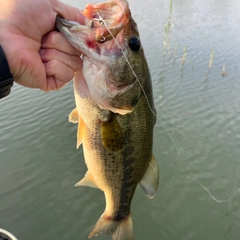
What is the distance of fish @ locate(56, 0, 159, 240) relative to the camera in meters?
1.67

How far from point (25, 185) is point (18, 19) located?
388 centimetres

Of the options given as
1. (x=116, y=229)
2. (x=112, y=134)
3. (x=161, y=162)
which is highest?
(x=112, y=134)

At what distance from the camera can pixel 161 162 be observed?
17.5 feet

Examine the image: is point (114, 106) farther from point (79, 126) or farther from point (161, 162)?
point (161, 162)

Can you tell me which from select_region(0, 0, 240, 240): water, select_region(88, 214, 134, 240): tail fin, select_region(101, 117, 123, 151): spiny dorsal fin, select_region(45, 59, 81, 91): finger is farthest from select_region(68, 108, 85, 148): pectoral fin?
select_region(0, 0, 240, 240): water

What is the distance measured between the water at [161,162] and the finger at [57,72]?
291 centimetres

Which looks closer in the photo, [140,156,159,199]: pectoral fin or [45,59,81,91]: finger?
[45,59,81,91]: finger

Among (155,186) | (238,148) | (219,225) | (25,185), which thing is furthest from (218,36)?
(155,186)

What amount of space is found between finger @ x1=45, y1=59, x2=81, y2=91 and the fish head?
11 centimetres

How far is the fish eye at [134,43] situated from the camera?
5.65ft

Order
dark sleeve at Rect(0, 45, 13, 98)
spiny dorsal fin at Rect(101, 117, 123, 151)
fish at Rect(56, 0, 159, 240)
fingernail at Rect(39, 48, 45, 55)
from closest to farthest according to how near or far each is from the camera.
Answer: dark sleeve at Rect(0, 45, 13, 98)
fish at Rect(56, 0, 159, 240)
fingernail at Rect(39, 48, 45, 55)
spiny dorsal fin at Rect(101, 117, 123, 151)

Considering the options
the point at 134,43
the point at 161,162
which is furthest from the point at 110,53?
the point at 161,162

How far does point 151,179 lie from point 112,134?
585 mm

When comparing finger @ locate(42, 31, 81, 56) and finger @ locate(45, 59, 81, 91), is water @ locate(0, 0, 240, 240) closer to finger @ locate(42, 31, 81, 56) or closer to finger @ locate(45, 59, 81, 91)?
finger @ locate(45, 59, 81, 91)
